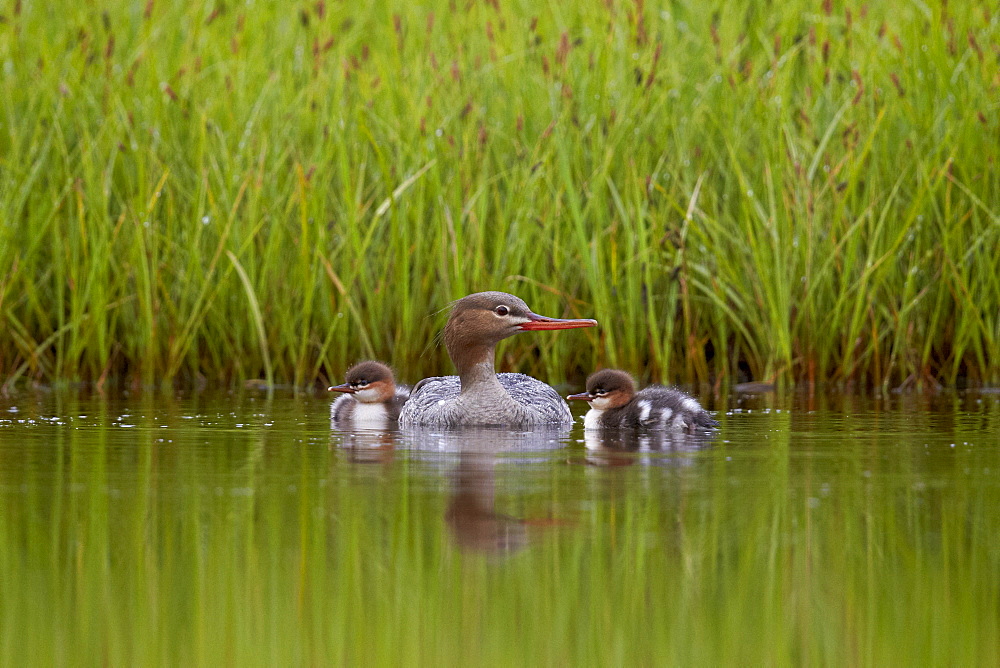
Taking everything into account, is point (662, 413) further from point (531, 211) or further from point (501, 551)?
point (501, 551)

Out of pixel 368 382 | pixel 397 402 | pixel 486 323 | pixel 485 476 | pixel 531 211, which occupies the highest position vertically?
pixel 531 211

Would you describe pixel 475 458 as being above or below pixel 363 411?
below

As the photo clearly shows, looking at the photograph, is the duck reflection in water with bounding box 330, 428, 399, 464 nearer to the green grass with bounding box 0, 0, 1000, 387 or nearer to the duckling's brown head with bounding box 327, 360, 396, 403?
the duckling's brown head with bounding box 327, 360, 396, 403

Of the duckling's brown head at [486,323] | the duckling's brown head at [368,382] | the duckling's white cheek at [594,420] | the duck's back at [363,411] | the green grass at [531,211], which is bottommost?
the duckling's white cheek at [594,420]

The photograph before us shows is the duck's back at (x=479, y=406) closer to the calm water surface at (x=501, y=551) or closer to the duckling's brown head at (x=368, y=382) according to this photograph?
the duckling's brown head at (x=368, y=382)

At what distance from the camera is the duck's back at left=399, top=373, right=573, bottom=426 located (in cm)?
788

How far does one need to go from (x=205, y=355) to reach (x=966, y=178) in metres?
5.07

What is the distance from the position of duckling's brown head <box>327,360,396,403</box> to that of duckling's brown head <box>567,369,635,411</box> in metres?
1.35

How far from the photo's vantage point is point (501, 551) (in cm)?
404

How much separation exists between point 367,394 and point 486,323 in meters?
0.84

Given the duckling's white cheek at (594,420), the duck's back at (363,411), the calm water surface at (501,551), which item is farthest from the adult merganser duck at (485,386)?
the calm water surface at (501,551)

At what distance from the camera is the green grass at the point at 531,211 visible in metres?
9.14

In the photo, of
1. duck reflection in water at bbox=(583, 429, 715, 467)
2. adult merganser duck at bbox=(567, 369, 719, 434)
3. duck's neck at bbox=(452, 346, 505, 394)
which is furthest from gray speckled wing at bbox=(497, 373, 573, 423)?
duck reflection in water at bbox=(583, 429, 715, 467)

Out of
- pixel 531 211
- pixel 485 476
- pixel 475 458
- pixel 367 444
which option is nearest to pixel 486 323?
pixel 531 211
